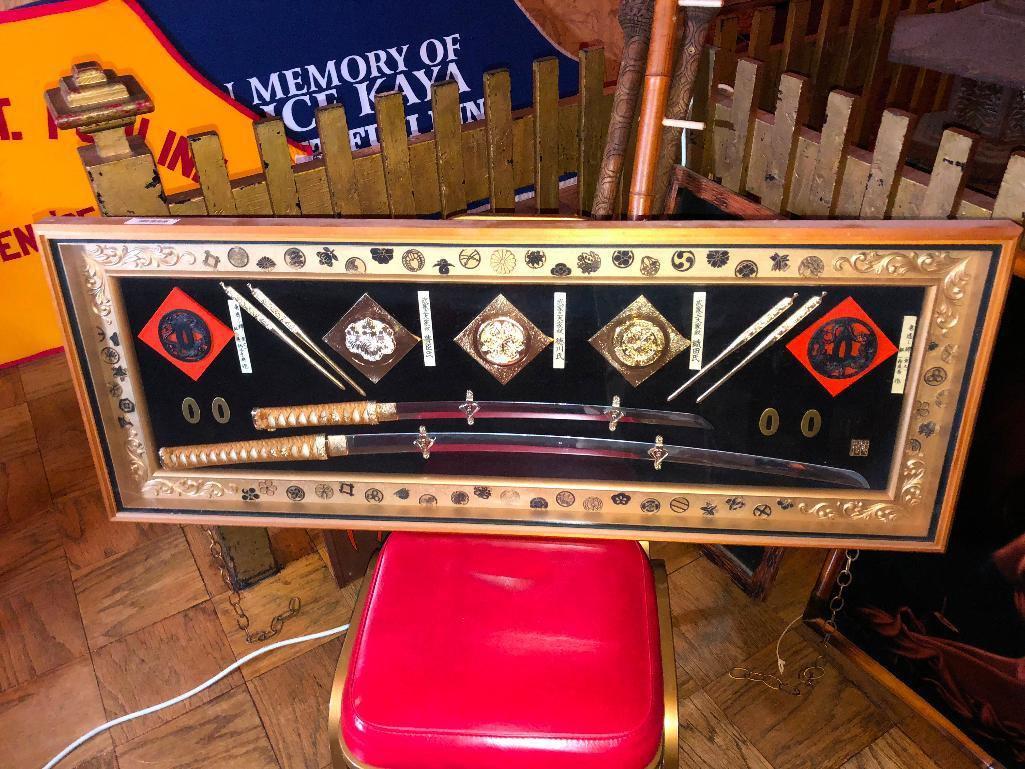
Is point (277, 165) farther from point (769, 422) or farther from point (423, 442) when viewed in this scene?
point (769, 422)

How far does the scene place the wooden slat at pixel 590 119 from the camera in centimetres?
230

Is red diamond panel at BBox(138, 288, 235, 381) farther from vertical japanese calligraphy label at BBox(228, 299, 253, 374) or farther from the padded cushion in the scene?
the padded cushion

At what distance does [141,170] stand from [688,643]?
1959mm

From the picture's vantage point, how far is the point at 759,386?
5.02 feet

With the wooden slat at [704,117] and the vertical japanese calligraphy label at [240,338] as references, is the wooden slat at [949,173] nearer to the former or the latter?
the wooden slat at [704,117]

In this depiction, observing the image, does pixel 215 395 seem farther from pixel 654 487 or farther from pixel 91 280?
pixel 654 487

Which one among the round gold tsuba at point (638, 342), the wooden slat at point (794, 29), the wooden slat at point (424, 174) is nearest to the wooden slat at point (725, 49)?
the wooden slat at point (794, 29)

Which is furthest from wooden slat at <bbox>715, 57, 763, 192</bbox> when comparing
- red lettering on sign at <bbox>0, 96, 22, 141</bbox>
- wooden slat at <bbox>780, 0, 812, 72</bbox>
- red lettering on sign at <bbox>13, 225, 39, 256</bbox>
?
red lettering on sign at <bbox>13, 225, 39, 256</bbox>

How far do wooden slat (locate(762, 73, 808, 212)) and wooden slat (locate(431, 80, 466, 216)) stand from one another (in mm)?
850

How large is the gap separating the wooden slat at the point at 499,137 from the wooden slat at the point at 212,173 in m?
0.73

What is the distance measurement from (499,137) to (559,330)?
3.40 feet

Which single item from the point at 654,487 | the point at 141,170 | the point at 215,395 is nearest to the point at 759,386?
the point at 654,487

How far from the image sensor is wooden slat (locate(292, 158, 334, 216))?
6.91 ft

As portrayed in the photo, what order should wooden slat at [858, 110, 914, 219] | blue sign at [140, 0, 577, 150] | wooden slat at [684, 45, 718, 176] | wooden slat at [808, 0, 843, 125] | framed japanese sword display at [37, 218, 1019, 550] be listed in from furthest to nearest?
blue sign at [140, 0, 577, 150], wooden slat at [808, 0, 843, 125], wooden slat at [684, 45, 718, 176], wooden slat at [858, 110, 914, 219], framed japanese sword display at [37, 218, 1019, 550]
